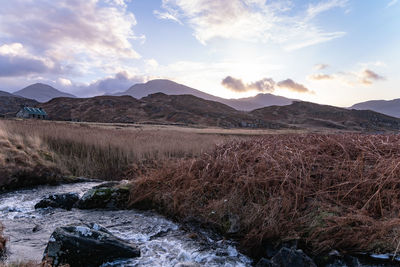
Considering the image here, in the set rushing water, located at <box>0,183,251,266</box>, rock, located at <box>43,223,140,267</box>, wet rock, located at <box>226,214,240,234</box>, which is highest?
wet rock, located at <box>226,214,240,234</box>

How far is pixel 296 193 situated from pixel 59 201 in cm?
615

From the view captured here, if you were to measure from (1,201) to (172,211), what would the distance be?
512 cm

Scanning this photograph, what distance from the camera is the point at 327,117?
339 feet

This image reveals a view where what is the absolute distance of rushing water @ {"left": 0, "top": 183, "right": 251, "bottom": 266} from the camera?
462 cm

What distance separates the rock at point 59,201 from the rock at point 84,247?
2787 millimetres

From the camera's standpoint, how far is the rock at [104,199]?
7.23 m

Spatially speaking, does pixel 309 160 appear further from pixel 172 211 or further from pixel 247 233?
pixel 172 211

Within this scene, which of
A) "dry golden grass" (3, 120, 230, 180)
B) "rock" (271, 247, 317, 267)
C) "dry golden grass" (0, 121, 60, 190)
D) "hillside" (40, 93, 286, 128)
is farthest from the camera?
"hillside" (40, 93, 286, 128)

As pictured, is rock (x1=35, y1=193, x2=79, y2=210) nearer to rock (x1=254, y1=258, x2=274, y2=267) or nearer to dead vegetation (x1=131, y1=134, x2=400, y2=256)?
dead vegetation (x1=131, y1=134, x2=400, y2=256)

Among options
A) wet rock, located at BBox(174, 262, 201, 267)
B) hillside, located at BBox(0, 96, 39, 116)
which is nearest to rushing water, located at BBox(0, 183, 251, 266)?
wet rock, located at BBox(174, 262, 201, 267)

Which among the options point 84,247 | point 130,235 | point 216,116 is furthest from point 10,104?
point 84,247

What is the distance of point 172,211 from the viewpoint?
21.4 ft

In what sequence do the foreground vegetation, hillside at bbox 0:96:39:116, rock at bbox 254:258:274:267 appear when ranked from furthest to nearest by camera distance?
hillside at bbox 0:96:39:116 < the foreground vegetation < rock at bbox 254:258:274:267

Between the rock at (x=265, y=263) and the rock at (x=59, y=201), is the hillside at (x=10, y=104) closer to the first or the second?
the rock at (x=59, y=201)
